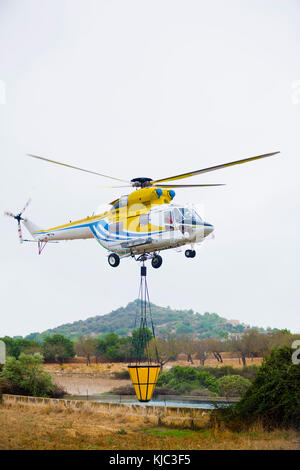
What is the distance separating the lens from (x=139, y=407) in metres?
32.8

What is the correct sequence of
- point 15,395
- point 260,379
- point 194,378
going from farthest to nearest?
point 194,378 → point 15,395 → point 260,379

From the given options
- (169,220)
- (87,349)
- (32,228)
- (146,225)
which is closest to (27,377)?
(32,228)

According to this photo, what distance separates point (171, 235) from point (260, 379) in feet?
28.1

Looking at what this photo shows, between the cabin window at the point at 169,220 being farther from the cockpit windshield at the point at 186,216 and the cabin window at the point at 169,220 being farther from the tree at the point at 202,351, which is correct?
the tree at the point at 202,351

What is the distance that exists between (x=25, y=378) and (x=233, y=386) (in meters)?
17.3

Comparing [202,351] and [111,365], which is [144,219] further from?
[202,351]

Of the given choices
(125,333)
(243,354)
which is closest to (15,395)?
(243,354)

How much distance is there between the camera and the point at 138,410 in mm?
32531

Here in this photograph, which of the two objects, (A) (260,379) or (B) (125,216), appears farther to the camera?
(A) (260,379)
